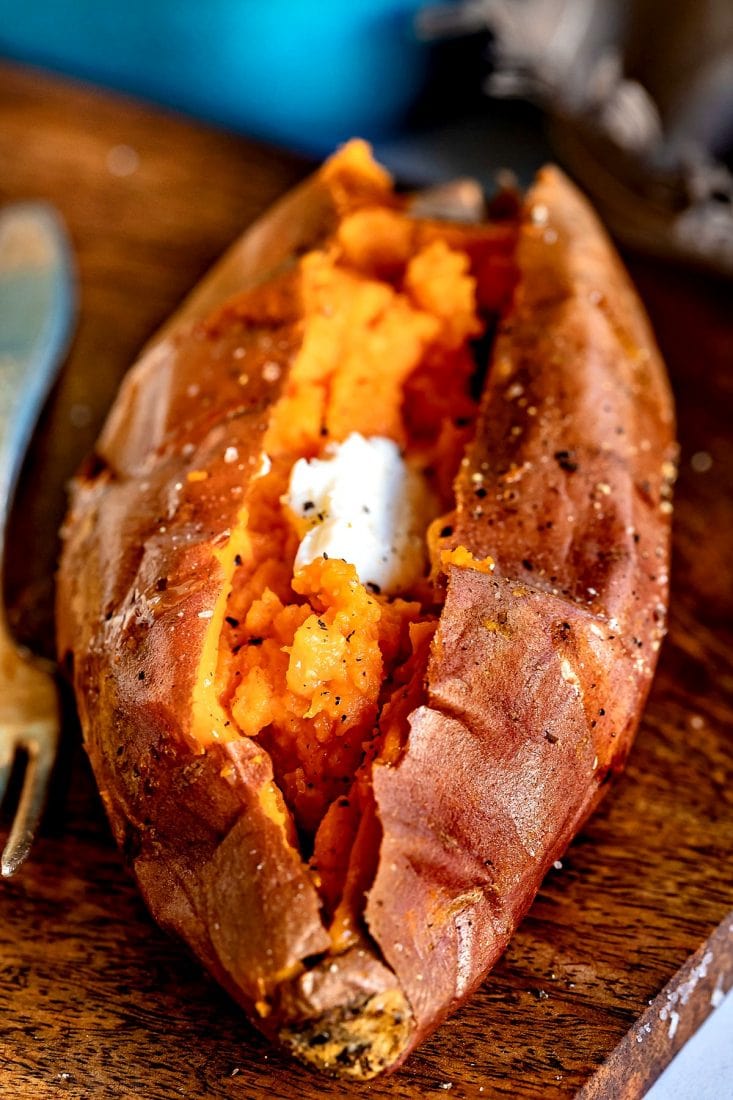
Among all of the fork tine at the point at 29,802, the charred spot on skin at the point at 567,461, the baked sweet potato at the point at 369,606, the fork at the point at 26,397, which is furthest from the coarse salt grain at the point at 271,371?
the fork tine at the point at 29,802

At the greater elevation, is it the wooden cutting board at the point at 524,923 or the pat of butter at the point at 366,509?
the pat of butter at the point at 366,509

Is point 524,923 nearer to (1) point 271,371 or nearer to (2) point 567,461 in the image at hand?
(2) point 567,461

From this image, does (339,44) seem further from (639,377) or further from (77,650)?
(77,650)

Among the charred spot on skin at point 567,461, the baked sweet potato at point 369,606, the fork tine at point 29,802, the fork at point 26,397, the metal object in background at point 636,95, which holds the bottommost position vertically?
the fork tine at point 29,802

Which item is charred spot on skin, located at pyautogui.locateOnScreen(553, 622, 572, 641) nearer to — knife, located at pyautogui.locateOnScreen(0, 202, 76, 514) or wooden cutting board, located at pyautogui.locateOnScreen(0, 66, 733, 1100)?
wooden cutting board, located at pyautogui.locateOnScreen(0, 66, 733, 1100)

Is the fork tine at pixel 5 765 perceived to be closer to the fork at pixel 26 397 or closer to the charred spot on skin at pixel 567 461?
the fork at pixel 26 397

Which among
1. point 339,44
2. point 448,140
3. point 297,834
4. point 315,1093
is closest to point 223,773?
point 297,834

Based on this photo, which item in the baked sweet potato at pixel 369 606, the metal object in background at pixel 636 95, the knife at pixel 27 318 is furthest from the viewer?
the metal object in background at pixel 636 95
